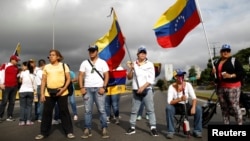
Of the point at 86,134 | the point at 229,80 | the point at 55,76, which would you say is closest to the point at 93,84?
→ the point at 55,76

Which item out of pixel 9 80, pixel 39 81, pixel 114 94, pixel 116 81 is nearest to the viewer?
pixel 114 94

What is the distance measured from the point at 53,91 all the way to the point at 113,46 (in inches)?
103

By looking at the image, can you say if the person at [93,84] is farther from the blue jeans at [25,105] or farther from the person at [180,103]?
the blue jeans at [25,105]

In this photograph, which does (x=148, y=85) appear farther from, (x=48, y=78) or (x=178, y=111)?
(x=48, y=78)

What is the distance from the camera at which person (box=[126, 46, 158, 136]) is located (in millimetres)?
7578

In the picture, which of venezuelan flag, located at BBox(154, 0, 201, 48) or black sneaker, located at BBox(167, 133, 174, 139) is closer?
black sneaker, located at BBox(167, 133, 174, 139)

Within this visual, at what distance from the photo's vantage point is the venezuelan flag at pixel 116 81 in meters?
9.78

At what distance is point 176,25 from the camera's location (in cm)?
824

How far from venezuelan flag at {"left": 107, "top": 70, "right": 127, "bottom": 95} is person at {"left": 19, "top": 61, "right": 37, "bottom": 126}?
2243 millimetres

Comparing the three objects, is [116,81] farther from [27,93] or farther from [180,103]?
[180,103]

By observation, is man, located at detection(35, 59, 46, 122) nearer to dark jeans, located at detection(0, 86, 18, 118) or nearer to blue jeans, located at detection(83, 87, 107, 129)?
dark jeans, located at detection(0, 86, 18, 118)

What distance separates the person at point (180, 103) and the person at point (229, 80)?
23.5 inches

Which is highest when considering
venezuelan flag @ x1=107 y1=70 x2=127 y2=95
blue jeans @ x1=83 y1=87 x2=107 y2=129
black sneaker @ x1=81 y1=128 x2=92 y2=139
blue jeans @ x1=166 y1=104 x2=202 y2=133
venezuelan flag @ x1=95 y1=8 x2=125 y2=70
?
venezuelan flag @ x1=95 y1=8 x2=125 y2=70

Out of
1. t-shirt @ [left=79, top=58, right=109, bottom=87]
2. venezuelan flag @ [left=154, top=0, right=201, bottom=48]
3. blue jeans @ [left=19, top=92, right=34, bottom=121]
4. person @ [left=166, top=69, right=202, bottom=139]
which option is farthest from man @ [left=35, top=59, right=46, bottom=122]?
person @ [left=166, top=69, right=202, bottom=139]
